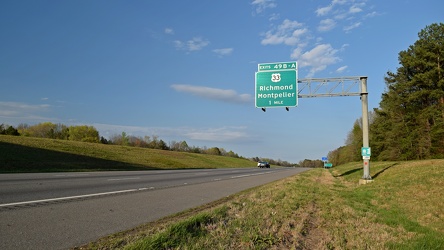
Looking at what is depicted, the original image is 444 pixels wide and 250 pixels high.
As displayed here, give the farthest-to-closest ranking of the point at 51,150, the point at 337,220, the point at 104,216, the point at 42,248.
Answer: the point at 51,150 → the point at 337,220 → the point at 104,216 → the point at 42,248

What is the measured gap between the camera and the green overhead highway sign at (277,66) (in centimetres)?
2406

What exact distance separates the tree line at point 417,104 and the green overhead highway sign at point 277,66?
27.6 metres

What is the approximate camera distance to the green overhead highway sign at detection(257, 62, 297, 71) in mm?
24062

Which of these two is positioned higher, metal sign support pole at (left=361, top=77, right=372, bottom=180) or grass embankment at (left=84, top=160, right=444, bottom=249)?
metal sign support pole at (left=361, top=77, right=372, bottom=180)

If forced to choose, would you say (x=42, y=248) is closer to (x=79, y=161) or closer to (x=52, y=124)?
(x=79, y=161)

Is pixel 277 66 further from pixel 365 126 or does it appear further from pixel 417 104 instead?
pixel 417 104

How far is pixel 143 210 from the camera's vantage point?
8.80 metres

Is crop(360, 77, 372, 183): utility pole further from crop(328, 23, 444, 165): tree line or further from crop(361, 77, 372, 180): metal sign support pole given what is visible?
crop(328, 23, 444, 165): tree line

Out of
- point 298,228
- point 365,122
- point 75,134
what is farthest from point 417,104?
point 75,134

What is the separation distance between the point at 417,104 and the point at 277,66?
127 ft

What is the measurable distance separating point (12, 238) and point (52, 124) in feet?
383

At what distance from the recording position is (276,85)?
80.0 feet

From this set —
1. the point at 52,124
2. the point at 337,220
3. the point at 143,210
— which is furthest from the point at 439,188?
the point at 52,124

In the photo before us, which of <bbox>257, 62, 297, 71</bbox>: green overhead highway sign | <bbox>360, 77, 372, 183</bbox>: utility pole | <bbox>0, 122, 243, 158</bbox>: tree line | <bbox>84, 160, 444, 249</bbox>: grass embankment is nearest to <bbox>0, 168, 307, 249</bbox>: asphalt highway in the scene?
<bbox>84, 160, 444, 249</bbox>: grass embankment
